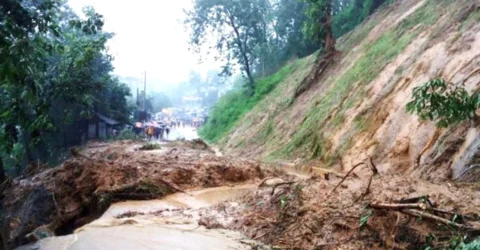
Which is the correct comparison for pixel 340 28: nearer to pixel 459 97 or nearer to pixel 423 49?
pixel 423 49

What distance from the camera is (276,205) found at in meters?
6.67

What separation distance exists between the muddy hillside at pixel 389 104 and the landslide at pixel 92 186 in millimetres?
3077

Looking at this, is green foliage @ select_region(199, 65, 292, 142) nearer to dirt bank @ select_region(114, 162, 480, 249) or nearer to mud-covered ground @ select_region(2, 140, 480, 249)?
mud-covered ground @ select_region(2, 140, 480, 249)

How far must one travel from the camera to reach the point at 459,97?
6812mm

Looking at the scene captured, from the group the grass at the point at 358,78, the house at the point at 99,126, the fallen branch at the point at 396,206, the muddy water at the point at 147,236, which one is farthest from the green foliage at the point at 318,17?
the house at the point at 99,126

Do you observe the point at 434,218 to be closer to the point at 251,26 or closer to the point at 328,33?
the point at 328,33

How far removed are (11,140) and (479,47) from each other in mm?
10479

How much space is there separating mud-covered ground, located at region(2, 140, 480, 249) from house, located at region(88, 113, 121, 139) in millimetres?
19311

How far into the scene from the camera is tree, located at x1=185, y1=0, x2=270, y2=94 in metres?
35.0

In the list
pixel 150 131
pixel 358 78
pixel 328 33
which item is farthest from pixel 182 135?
pixel 358 78

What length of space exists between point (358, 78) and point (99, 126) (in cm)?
2085

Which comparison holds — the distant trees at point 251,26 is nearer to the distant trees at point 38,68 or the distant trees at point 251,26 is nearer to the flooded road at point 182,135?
the flooded road at point 182,135

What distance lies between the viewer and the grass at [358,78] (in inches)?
580

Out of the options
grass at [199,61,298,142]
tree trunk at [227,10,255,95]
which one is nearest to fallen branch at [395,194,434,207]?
grass at [199,61,298,142]
